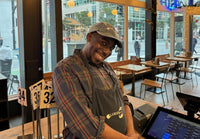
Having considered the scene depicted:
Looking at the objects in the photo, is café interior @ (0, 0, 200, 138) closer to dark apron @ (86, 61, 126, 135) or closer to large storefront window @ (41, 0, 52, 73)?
large storefront window @ (41, 0, 52, 73)

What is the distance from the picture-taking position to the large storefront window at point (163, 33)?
849cm

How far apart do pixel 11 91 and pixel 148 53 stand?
478 cm

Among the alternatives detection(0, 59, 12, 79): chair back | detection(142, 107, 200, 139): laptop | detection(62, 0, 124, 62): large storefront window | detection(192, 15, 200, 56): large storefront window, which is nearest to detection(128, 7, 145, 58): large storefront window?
detection(62, 0, 124, 62): large storefront window

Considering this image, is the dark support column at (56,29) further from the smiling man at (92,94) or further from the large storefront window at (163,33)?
the large storefront window at (163,33)

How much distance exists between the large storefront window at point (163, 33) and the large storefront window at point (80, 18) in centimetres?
293

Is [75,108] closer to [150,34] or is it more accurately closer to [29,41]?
[29,41]

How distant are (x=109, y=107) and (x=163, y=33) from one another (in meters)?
8.37

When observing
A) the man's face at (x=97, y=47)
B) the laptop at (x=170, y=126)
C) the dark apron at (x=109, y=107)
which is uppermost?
the man's face at (x=97, y=47)

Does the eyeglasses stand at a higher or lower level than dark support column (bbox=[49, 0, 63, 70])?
lower

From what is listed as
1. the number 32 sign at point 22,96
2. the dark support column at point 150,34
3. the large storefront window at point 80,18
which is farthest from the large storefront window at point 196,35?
the number 32 sign at point 22,96

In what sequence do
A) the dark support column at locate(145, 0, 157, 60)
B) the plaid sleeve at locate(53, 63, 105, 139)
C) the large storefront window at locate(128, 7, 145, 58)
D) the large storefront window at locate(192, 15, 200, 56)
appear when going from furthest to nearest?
the large storefront window at locate(192, 15, 200, 56), the large storefront window at locate(128, 7, 145, 58), the dark support column at locate(145, 0, 157, 60), the plaid sleeve at locate(53, 63, 105, 139)

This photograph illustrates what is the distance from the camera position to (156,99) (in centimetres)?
508

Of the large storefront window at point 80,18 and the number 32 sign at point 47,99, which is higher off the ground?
the large storefront window at point 80,18

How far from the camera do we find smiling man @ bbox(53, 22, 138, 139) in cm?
98
